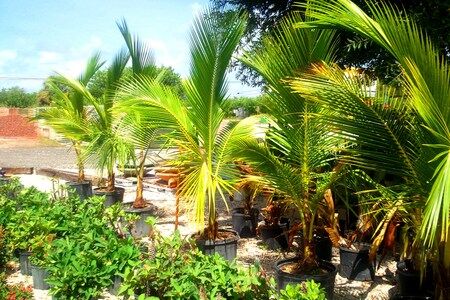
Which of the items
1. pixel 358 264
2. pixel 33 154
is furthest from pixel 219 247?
pixel 33 154

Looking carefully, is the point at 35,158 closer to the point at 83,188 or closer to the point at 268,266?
the point at 83,188

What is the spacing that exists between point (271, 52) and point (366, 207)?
1806mm

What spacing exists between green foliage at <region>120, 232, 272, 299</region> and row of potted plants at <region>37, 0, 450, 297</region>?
86cm

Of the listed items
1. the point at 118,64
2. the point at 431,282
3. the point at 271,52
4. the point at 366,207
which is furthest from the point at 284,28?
the point at 118,64

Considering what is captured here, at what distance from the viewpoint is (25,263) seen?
4359 mm

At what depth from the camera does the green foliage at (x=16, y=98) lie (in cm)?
3716

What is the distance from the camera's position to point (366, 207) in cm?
417

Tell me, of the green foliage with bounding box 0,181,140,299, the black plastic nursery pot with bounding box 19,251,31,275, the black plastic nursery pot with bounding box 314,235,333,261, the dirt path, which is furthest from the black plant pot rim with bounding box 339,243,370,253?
the dirt path

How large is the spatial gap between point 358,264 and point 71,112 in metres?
4.89

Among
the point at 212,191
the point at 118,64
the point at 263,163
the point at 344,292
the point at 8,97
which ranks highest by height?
the point at 8,97

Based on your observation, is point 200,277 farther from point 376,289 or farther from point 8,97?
point 8,97

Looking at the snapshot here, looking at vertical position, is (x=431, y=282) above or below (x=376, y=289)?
above

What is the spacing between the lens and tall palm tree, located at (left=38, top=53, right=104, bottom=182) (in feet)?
22.4

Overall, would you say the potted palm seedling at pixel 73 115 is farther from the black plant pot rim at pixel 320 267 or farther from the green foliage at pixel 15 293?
the black plant pot rim at pixel 320 267
